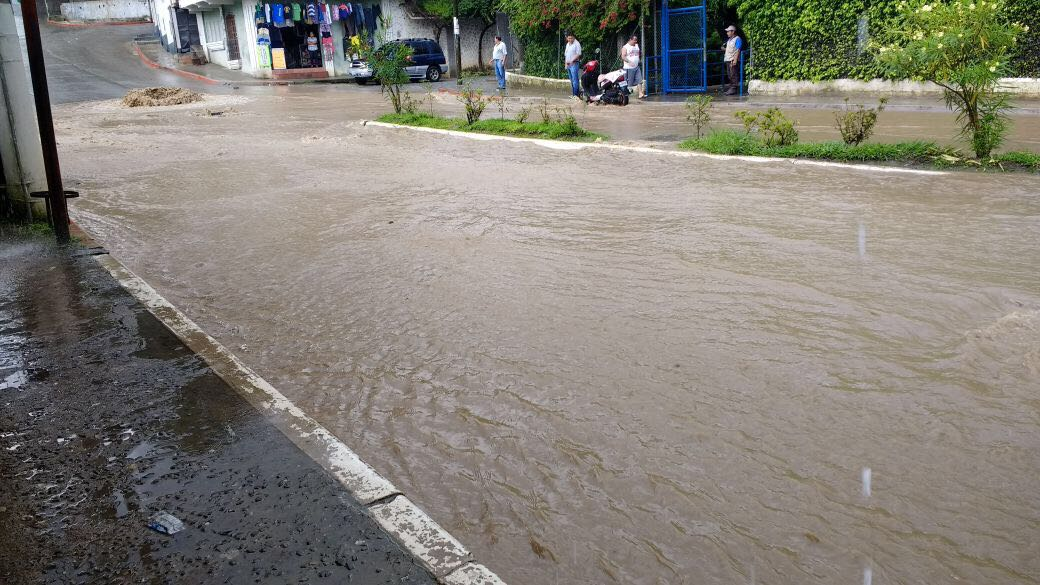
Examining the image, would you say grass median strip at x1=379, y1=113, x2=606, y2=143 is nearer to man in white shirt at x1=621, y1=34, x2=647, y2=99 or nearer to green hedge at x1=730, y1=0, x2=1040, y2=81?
man in white shirt at x1=621, y1=34, x2=647, y2=99

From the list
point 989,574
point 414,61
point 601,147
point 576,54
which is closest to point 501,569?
point 989,574

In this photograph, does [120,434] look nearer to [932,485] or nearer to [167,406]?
[167,406]

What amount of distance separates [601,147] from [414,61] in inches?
885

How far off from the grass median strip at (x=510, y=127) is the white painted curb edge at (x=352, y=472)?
9729mm

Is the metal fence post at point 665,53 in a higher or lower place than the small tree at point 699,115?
higher

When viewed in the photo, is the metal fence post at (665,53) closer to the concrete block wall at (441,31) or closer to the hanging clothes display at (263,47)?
the concrete block wall at (441,31)

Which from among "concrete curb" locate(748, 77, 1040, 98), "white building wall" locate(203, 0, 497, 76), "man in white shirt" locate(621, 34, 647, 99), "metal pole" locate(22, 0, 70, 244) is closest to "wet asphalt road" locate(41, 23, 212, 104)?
"white building wall" locate(203, 0, 497, 76)

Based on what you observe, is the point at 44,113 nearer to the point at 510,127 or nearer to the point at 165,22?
the point at 510,127

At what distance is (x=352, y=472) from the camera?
12.8 ft

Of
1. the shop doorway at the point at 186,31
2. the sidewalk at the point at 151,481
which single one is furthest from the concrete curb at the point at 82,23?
the sidewalk at the point at 151,481

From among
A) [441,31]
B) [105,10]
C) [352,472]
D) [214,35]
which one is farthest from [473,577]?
[105,10]

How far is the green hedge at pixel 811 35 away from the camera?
20097 millimetres

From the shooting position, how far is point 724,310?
623cm

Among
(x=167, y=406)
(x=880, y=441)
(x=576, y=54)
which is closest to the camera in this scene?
(x=880, y=441)
